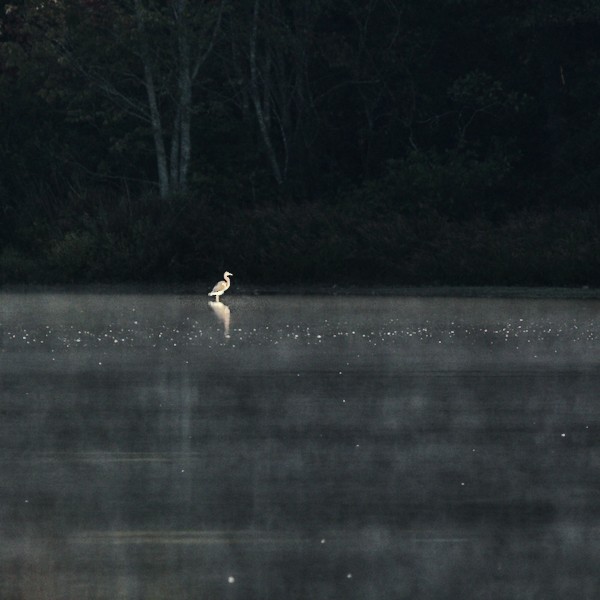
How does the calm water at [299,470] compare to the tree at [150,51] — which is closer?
the calm water at [299,470]

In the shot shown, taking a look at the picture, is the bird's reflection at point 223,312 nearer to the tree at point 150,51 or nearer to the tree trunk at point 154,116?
the tree at point 150,51

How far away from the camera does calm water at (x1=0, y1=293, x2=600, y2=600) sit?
27.7 feet

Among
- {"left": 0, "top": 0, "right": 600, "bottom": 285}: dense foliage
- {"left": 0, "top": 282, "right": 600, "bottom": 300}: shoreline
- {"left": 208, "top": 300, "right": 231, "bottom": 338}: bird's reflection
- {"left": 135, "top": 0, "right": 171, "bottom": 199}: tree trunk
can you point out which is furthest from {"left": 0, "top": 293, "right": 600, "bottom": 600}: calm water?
{"left": 135, "top": 0, "right": 171, "bottom": 199}: tree trunk

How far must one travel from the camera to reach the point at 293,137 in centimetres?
6122

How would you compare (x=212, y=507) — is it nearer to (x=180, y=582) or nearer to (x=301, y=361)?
(x=180, y=582)

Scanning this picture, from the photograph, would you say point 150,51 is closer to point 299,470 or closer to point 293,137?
point 293,137

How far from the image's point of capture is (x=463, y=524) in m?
9.80

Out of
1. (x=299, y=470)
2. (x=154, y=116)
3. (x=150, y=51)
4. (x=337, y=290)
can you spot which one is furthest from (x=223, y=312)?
(x=299, y=470)

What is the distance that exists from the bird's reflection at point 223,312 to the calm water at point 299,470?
5265 mm

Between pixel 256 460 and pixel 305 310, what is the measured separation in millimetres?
25026

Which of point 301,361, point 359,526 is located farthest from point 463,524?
point 301,361

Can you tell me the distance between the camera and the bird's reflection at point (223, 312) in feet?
101

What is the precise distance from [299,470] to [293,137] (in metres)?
49.6

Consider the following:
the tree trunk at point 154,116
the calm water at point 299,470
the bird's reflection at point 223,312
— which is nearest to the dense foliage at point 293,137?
the tree trunk at point 154,116
